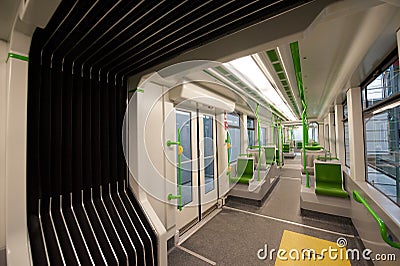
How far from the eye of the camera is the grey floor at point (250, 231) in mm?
1986

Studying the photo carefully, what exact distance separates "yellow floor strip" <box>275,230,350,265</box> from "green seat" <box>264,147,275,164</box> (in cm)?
283

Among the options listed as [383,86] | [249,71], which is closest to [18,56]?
[249,71]

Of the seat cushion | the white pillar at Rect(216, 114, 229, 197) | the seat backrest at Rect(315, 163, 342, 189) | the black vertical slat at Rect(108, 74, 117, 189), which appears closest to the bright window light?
the white pillar at Rect(216, 114, 229, 197)

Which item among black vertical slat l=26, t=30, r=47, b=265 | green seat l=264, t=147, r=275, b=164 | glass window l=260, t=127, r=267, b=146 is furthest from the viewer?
glass window l=260, t=127, r=267, b=146

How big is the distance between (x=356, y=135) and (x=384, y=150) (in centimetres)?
53

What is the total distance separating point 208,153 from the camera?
10.7 feet

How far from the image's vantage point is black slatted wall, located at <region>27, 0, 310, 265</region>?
2.52 ft

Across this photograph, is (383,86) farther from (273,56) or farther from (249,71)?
(249,71)

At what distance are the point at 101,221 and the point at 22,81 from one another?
974mm

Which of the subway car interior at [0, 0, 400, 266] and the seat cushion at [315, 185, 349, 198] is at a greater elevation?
the subway car interior at [0, 0, 400, 266]

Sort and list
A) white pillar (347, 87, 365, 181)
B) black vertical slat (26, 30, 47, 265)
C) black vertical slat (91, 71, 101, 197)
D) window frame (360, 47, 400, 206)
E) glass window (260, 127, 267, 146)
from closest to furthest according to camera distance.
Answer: black vertical slat (26, 30, 47, 265), black vertical slat (91, 71, 101, 197), window frame (360, 47, 400, 206), white pillar (347, 87, 365, 181), glass window (260, 127, 267, 146)

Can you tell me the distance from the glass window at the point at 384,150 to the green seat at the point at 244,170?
198 cm

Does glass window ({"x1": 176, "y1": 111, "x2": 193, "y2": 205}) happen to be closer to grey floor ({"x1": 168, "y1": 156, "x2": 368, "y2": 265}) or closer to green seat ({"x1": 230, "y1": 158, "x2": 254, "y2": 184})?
grey floor ({"x1": 168, "y1": 156, "x2": 368, "y2": 265})

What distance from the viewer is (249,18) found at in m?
0.78
